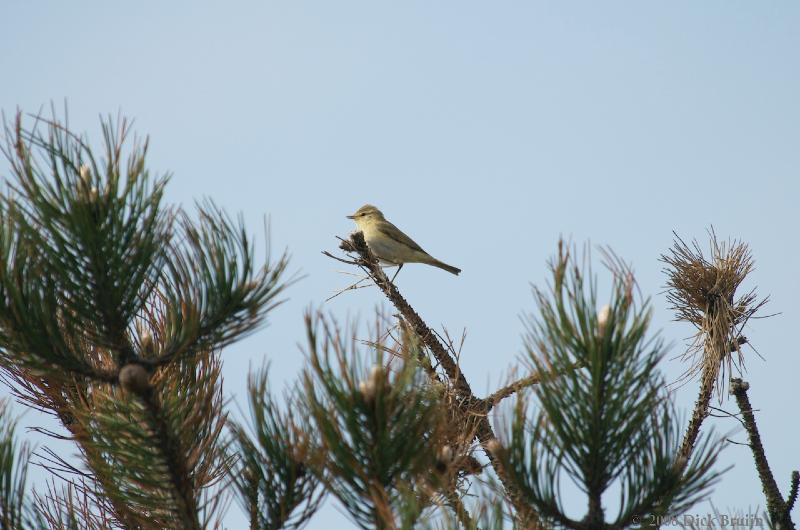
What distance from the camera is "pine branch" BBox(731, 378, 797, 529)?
3478 millimetres

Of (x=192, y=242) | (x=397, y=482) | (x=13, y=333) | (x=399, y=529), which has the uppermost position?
(x=192, y=242)

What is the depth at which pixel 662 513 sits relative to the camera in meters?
2.62

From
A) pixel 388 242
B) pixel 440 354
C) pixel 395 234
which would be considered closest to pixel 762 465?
pixel 440 354

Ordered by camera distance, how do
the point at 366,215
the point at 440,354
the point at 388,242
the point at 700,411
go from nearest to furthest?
the point at 700,411 → the point at 440,354 → the point at 388,242 → the point at 366,215

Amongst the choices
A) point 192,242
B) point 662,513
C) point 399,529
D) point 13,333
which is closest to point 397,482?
point 399,529

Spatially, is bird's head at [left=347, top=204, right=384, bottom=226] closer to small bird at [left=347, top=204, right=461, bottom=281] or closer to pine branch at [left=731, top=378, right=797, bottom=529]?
small bird at [left=347, top=204, right=461, bottom=281]

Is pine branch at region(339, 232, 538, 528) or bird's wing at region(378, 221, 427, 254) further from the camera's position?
bird's wing at region(378, 221, 427, 254)

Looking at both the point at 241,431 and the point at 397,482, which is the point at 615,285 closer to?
the point at 397,482

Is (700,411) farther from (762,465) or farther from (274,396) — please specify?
(274,396)

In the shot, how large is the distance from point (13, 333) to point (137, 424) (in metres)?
0.55

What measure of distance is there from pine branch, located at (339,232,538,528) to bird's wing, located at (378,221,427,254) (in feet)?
20.7

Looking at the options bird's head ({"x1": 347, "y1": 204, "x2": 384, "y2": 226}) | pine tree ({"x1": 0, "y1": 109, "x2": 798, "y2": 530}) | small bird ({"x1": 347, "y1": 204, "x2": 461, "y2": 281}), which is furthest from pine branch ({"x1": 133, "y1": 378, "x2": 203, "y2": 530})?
bird's head ({"x1": 347, "y1": 204, "x2": 384, "y2": 226})

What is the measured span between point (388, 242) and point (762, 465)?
870 centimetres

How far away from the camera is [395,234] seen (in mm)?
12453
